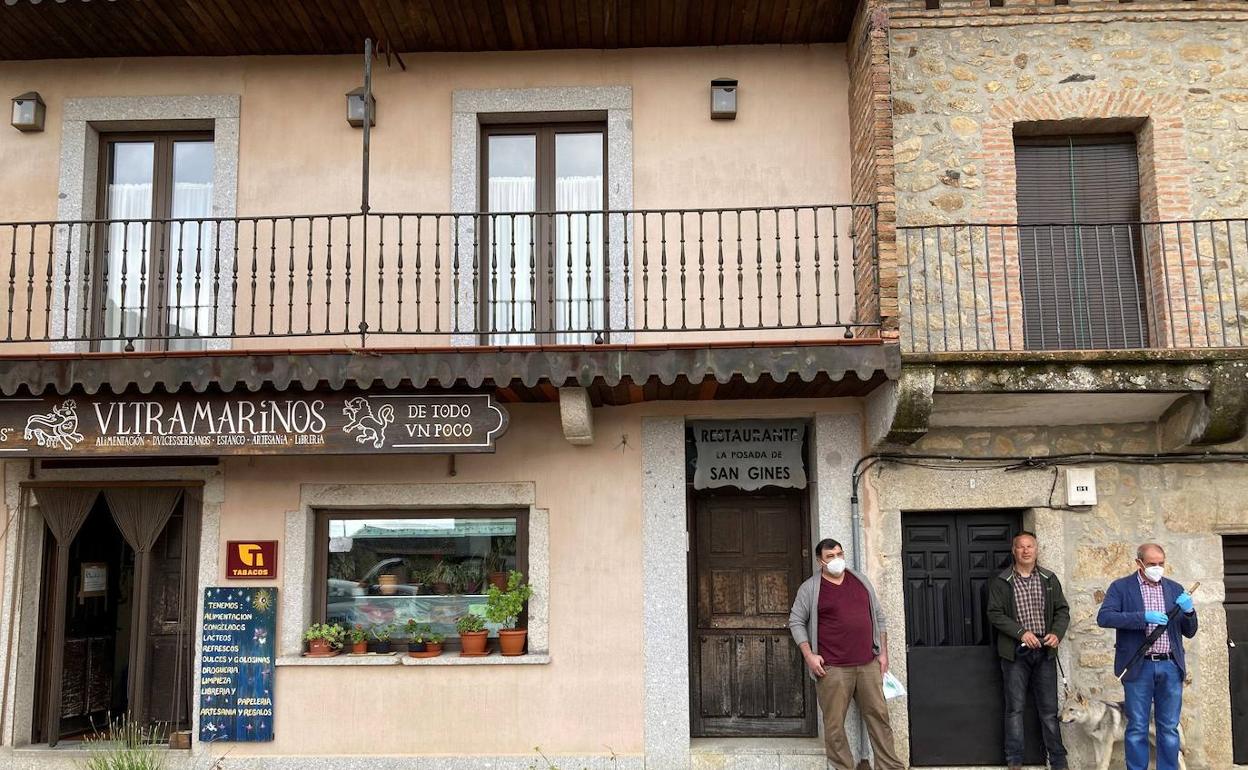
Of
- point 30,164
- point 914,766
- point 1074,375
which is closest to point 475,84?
point 30,164

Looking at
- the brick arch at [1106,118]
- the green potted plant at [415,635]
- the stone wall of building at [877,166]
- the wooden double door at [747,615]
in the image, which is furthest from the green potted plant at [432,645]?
the brick arch at [1106,118]

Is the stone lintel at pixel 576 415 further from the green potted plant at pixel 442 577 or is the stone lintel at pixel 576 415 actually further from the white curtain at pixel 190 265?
the white curtain at pixel 190 265

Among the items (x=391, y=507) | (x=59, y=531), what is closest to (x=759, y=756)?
(x=391, y=507)

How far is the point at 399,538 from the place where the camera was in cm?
768

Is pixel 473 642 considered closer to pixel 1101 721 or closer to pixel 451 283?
pixel 451 283

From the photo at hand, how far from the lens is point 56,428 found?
6910 mm

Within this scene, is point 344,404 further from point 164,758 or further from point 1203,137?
point 1203,137

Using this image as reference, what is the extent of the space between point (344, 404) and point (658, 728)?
316 cm

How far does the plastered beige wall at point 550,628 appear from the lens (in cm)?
714

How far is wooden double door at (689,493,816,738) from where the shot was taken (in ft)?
24.6

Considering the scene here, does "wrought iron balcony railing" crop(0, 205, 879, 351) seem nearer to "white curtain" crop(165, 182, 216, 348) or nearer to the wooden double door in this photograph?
"white curtain" crop(165, 182, 216, 348)

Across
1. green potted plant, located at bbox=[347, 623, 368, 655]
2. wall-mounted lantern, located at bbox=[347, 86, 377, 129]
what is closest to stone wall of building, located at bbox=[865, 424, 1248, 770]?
green potted plant, located at bbox=[347, 623, 368, 655]

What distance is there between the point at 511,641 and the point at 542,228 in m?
3.13

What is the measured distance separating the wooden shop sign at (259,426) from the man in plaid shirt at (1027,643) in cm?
363
